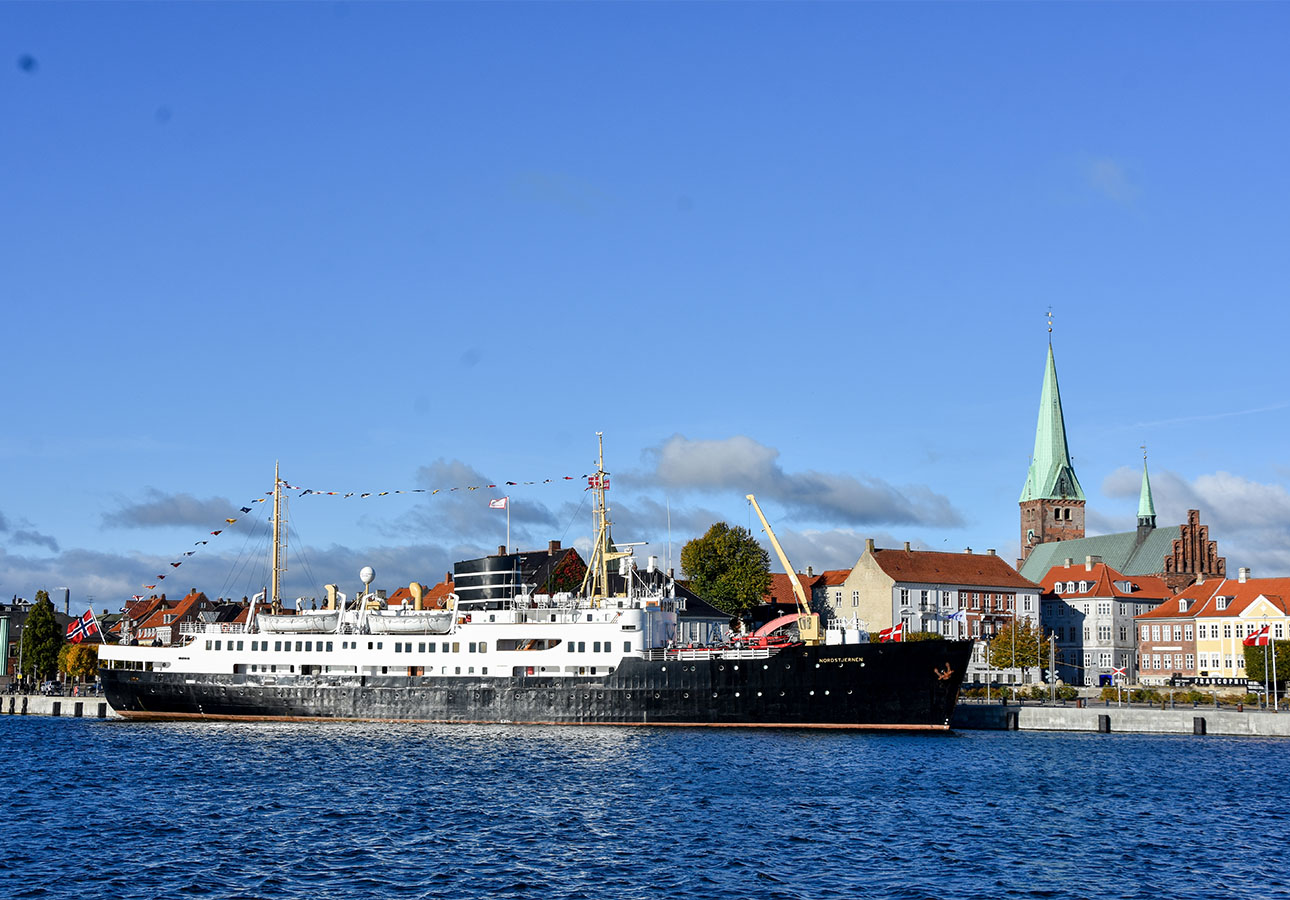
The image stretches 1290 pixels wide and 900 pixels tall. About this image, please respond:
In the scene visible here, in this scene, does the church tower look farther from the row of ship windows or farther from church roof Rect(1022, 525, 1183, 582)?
the row of ship windows

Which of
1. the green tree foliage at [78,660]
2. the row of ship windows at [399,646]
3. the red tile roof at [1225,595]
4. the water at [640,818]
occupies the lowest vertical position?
the water at [640,818]

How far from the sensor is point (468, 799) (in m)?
38.9

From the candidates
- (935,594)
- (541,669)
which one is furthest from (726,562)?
(541,669)

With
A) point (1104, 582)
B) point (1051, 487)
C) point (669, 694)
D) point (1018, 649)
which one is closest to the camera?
point (669, 694)

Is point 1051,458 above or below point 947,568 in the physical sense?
above

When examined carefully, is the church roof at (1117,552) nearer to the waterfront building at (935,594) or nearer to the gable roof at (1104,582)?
the gable roof at (1104,582)

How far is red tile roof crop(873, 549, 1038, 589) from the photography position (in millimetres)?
113000

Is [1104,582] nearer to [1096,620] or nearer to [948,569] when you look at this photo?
[1096,620]

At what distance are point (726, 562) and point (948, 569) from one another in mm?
23354

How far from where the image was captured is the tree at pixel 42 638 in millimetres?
98438

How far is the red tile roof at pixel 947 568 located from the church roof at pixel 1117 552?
20.5 meters

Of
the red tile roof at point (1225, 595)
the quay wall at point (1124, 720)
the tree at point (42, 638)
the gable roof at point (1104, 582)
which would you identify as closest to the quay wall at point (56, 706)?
the tree at point (42, 638)

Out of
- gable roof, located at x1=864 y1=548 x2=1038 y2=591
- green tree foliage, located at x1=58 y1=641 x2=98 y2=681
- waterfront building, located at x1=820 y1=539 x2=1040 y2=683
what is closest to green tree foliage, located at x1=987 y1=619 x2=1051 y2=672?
waterfront building, located at x1=820 y1=539 x2=1040 y2=683

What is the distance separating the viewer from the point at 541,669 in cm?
6347
